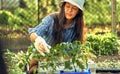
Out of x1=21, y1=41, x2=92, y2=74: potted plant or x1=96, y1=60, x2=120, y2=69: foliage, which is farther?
x1=96, y1=60, x2=120, y2=69: foliage

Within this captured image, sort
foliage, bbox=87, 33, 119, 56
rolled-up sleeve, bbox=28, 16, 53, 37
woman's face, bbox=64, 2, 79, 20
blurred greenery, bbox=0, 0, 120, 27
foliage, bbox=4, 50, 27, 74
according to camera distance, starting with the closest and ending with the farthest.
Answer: foliage, bbox=4, 50, 27, 74, woman's face, bbox=64, 2, 79, 20, rolled-up sleeve, bbox=28, 16, 53, 37, foliage, bbox=87, 33, 119, 56, blurred greenery, bbox=0, 0, 120, 27

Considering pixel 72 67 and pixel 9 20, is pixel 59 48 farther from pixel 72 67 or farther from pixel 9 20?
pixel 9 20

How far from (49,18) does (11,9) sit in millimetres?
12723

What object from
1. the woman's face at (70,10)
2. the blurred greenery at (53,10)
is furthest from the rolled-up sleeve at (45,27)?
the blurred greenery at (53,10)

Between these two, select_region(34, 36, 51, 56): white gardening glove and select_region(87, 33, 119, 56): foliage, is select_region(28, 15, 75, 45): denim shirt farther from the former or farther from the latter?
select_region(87, 33, 119, 56): foliage

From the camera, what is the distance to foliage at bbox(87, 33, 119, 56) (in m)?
7.75

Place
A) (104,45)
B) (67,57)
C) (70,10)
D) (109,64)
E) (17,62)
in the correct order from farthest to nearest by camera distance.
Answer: (104,45) < (109,64) < (17,62) < (70,10) < (67,57)

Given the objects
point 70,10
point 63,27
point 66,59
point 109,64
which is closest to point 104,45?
point 109,64

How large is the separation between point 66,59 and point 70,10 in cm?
75

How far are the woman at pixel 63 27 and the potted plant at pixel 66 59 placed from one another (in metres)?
0.67

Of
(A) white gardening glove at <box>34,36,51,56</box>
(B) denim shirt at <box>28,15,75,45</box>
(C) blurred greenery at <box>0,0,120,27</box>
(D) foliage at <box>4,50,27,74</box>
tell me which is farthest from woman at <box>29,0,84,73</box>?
(C) blurred greenery at <box>0,0,120,27</box>

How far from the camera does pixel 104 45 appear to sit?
310 inches

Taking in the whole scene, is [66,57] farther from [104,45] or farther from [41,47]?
[104,45]

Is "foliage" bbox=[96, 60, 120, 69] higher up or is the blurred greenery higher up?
the blurred greenery
